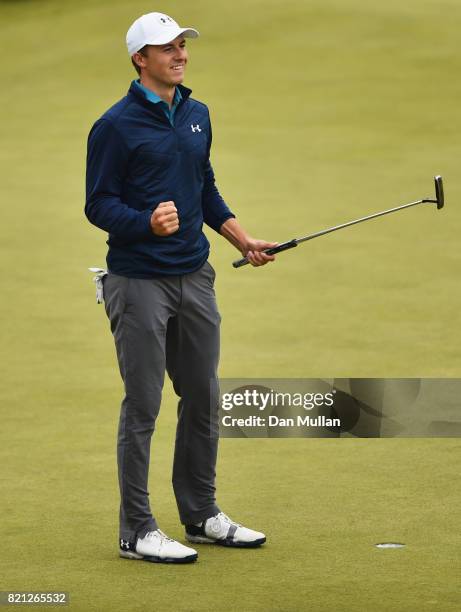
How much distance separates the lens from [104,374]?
7996mm

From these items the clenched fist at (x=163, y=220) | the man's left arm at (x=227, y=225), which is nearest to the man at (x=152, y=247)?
the clenched fist at (x=163, y=220)

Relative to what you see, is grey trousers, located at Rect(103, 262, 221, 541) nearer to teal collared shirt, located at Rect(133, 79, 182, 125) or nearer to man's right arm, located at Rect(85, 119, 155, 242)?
man's right arm, located at Rect(85, 119, 155, 242)

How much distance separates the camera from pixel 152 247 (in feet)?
16.4

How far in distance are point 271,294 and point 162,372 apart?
184 inches

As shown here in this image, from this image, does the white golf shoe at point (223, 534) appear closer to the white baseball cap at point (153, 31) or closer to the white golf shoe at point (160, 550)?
the white golf shoe at point (160, 550)

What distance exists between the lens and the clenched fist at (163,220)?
15.8 ft

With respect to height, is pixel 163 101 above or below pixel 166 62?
→ below

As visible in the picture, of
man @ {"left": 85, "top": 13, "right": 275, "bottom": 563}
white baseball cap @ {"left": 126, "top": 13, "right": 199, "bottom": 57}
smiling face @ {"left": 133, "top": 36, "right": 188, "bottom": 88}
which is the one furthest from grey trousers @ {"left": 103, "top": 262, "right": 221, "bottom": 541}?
white baseball cap @ {"left": 126, "top": 13, "right": 199, "bottom": 57}

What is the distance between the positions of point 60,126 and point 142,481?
1041 centimetres

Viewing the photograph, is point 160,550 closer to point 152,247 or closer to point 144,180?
point 152,247

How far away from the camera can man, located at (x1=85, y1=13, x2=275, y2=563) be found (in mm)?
4918

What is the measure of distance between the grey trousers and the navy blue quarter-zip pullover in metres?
0.08

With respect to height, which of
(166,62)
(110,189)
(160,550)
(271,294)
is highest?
(166,62)

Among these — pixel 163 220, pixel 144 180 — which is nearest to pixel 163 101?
pixel 144 180
